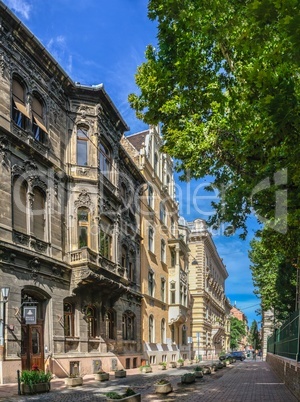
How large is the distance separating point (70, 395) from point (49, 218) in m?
8.66

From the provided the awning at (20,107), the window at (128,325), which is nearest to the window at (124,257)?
the window at (128,325)

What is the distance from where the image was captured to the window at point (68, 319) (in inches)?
883

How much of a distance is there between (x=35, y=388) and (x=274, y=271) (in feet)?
104

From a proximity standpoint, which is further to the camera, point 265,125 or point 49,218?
point 49,218

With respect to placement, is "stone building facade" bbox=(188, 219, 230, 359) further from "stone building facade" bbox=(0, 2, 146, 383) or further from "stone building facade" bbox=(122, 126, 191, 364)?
"stone building facade" bbox=(0, 2, 146, 383)

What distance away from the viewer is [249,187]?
12.0 m

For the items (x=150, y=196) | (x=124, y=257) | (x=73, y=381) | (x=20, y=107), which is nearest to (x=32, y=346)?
(x=73, y=381)

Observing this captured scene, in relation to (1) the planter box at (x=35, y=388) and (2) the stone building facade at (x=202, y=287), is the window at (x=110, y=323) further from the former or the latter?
(2) the stone building facade at (x=202, y=287)

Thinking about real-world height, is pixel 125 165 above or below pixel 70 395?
above

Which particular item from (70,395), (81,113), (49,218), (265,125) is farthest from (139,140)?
(265,125)

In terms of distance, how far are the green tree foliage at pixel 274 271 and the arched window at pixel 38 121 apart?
11117 millimetres

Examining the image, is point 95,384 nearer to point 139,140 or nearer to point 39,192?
point 39,192

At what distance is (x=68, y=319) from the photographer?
22781 mm

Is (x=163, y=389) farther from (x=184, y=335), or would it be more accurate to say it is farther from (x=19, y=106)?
(x=184, y=335)
